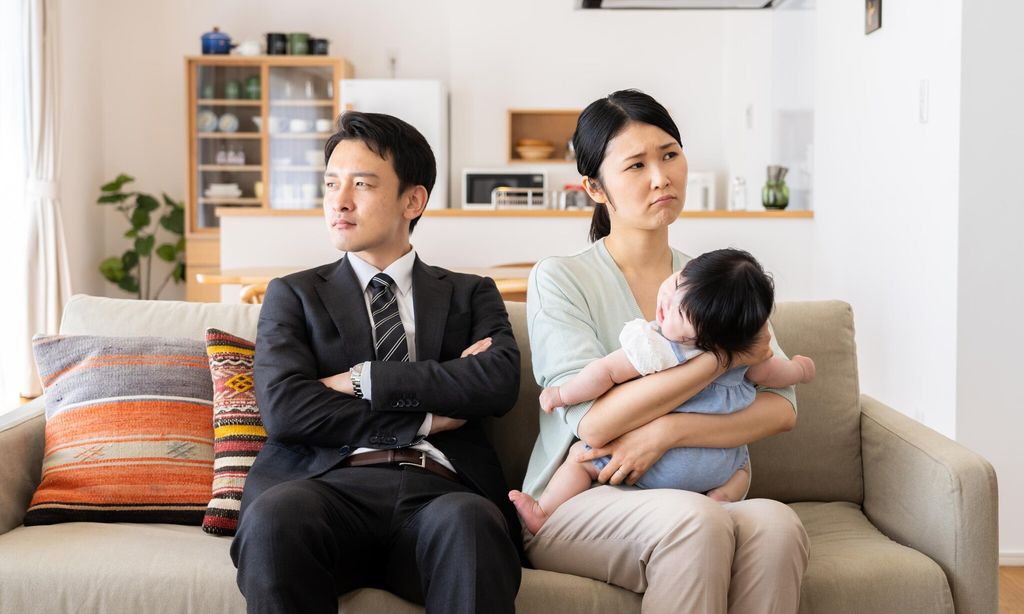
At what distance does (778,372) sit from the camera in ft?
5.70

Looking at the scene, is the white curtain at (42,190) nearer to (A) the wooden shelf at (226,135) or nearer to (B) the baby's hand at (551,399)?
(A) the wooden shelf at (226,135)

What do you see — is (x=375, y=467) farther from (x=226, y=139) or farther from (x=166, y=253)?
(x=226, y=139)

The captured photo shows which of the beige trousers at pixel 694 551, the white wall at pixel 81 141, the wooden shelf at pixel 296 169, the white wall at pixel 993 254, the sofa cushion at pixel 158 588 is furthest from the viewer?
the wooden shelf at pixel 296 169

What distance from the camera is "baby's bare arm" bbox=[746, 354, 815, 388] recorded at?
5.68ft

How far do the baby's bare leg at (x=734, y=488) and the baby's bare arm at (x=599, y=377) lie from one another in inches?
9.5

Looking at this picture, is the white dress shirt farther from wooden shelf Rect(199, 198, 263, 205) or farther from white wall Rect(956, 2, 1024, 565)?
wooden shelf Rect(199, 198, 263, 205)

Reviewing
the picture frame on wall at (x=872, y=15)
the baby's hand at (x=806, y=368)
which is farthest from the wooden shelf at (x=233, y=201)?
the baby's hand at (x=806, y=368)

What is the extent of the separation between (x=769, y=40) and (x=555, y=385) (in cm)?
509

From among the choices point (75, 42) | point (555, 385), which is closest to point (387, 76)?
point (75, 42)

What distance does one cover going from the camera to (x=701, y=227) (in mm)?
4812

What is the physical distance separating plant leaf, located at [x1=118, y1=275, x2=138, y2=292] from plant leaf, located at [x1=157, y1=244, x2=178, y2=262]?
0.85ft

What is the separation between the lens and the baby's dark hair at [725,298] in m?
1.57

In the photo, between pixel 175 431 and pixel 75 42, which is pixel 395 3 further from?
pixel 175 431

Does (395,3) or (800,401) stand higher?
(395,3)
